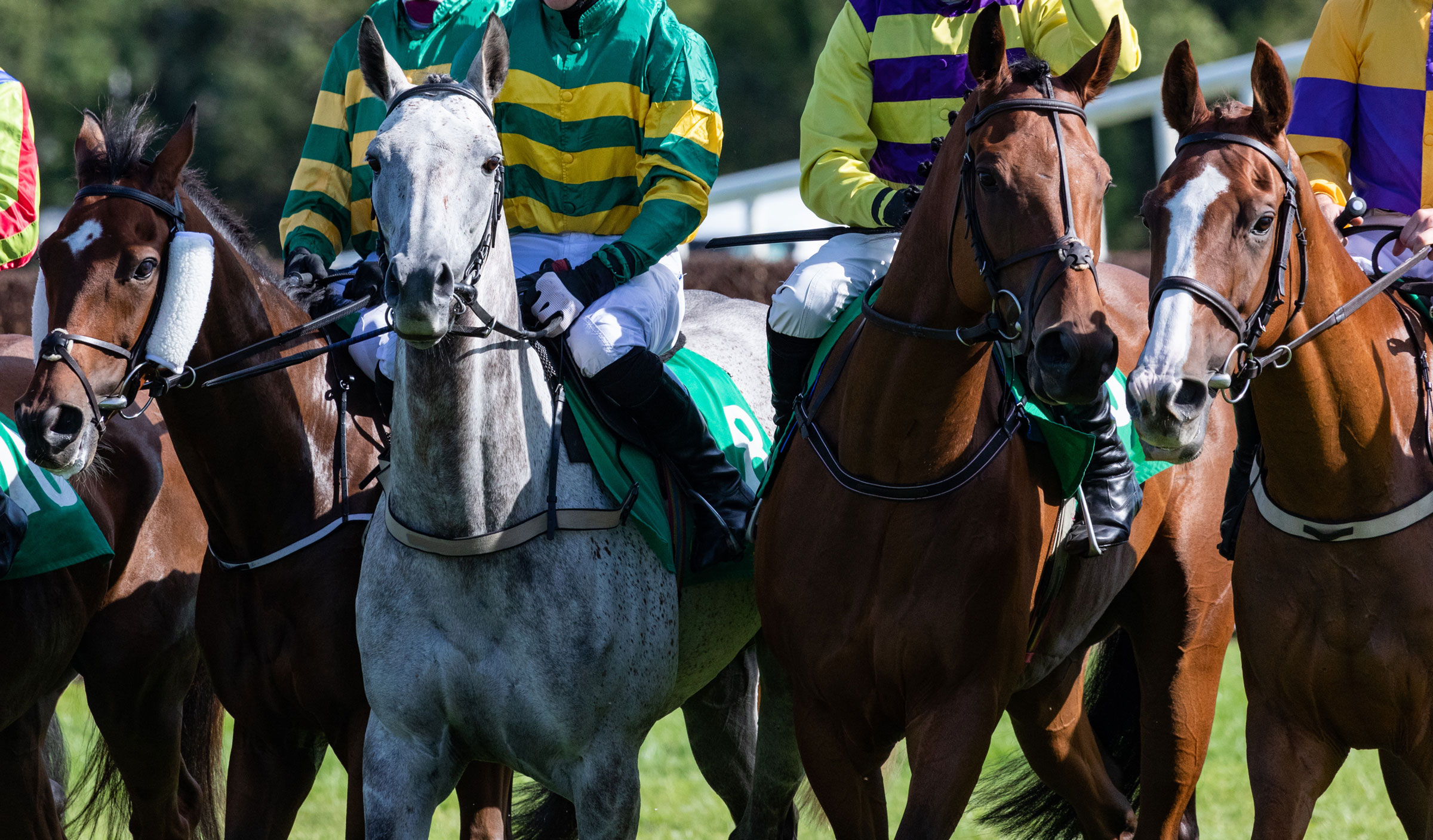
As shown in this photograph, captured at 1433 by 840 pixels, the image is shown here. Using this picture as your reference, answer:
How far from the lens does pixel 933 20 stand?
177 inches

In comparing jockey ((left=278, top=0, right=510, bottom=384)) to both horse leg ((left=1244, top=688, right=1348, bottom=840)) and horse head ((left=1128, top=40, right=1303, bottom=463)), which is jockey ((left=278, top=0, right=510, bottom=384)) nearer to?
horse head ((left=1128, top=40, right=1303, bottom=463))

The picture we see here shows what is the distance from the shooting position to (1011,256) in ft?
11.2

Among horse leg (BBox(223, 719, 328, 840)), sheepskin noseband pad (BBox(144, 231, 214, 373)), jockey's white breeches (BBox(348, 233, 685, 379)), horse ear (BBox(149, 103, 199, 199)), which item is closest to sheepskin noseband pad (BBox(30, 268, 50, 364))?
sheepskin noseband pad (BBox(144, 231, 214, 373))

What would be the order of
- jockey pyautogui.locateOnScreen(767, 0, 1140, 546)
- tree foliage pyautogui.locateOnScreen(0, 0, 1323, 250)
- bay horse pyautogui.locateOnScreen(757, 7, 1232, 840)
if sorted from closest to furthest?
1. bay horse pyautogui.locateOnScreen(757, 7, 1232, 840)
2. jockey pyautogui.locateOnScreen(767, 0, 1140, 546)
3. tree foliage pyautogui.locateOnScreen(0, 0, 1323, 250)

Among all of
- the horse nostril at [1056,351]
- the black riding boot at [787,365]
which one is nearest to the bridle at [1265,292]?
the horse nostril at [1056,351]

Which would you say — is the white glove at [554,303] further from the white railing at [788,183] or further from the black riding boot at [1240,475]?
the white railing at [788,183]

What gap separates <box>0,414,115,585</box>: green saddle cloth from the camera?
454 centimetres

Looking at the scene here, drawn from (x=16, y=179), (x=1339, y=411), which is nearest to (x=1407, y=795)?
(x=1339, y=411)

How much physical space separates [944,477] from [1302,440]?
0.83m

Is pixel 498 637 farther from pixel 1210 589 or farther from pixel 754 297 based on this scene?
pixel 754 297

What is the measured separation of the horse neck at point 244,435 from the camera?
4.32m

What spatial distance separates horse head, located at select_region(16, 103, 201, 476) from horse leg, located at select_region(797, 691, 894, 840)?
1.88 m

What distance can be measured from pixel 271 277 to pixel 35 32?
24.8 meters

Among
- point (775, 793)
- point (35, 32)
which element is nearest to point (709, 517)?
point (775, 793)
